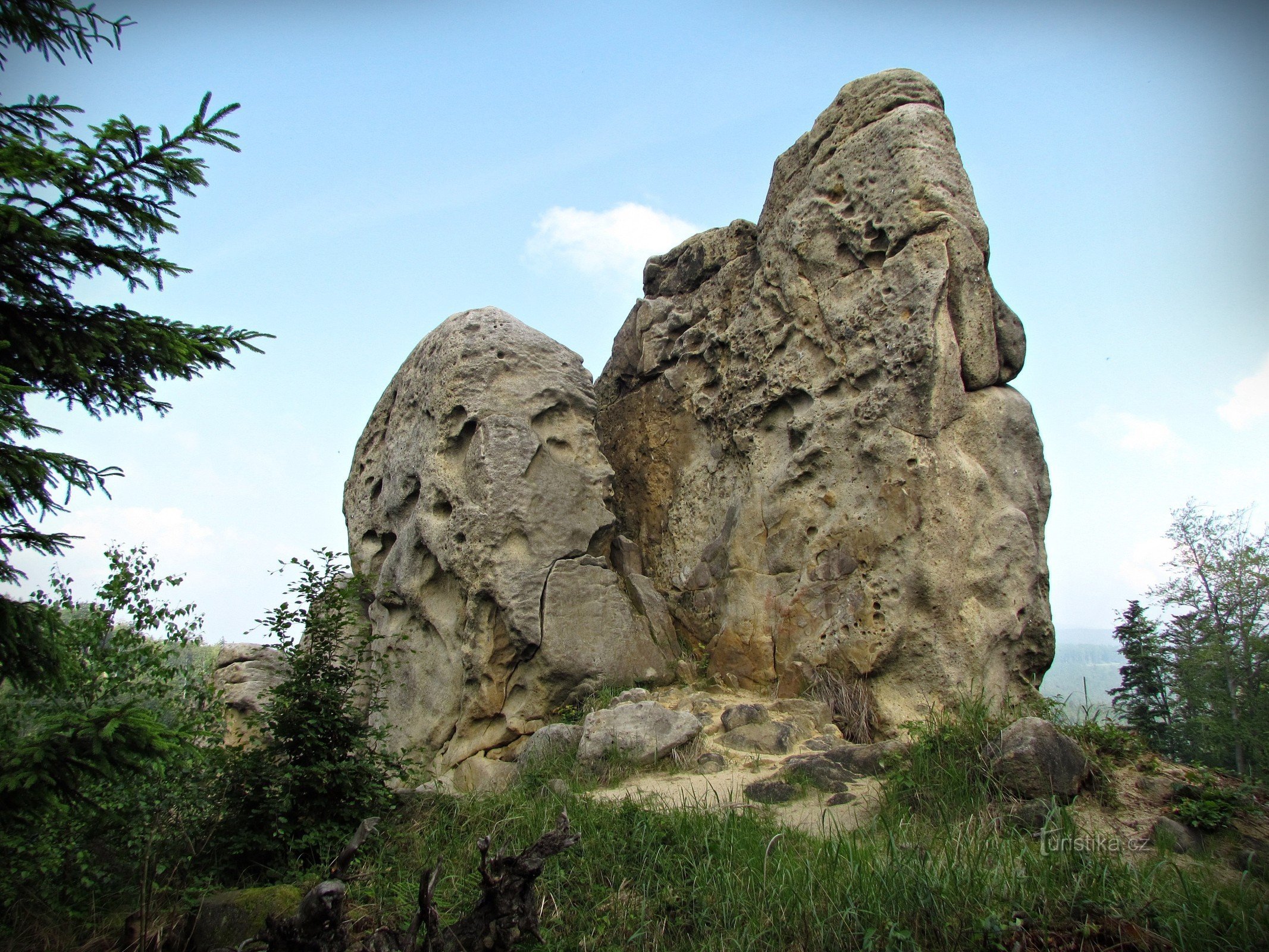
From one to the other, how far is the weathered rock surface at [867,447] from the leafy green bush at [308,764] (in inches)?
153

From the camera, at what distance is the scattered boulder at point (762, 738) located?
21.0ft

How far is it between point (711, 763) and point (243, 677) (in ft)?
19.6

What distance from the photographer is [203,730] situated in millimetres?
5227

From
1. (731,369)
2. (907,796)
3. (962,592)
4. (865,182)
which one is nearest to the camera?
(907,796)

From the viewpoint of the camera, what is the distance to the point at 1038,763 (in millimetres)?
4980

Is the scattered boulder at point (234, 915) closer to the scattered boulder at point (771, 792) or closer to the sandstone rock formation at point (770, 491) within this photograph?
the sandstone rock formation at point (770, 491)

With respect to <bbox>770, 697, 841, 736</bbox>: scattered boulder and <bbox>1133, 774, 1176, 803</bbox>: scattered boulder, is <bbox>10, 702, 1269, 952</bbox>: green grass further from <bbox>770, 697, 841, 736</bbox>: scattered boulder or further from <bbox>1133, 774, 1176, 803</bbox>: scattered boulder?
<bbox>770, 697, 841, 736</bbox>: scattered boulder

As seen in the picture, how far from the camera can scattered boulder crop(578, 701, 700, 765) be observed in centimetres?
640

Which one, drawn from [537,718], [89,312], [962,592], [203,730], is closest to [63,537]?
[89,312]

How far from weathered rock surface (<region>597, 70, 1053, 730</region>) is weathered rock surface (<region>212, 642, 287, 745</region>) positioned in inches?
178

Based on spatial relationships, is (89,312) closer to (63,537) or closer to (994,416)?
(63,537)

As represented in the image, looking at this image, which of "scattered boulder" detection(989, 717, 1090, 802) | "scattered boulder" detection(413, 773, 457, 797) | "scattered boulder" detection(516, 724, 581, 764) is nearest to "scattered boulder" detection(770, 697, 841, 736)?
"scattered boulder" detection(516, 724, 581, 764)

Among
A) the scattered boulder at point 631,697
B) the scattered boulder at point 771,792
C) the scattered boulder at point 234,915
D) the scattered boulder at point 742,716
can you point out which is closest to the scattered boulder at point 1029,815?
the scattered boulder at point 771,792

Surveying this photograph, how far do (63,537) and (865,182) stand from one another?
7.22m
